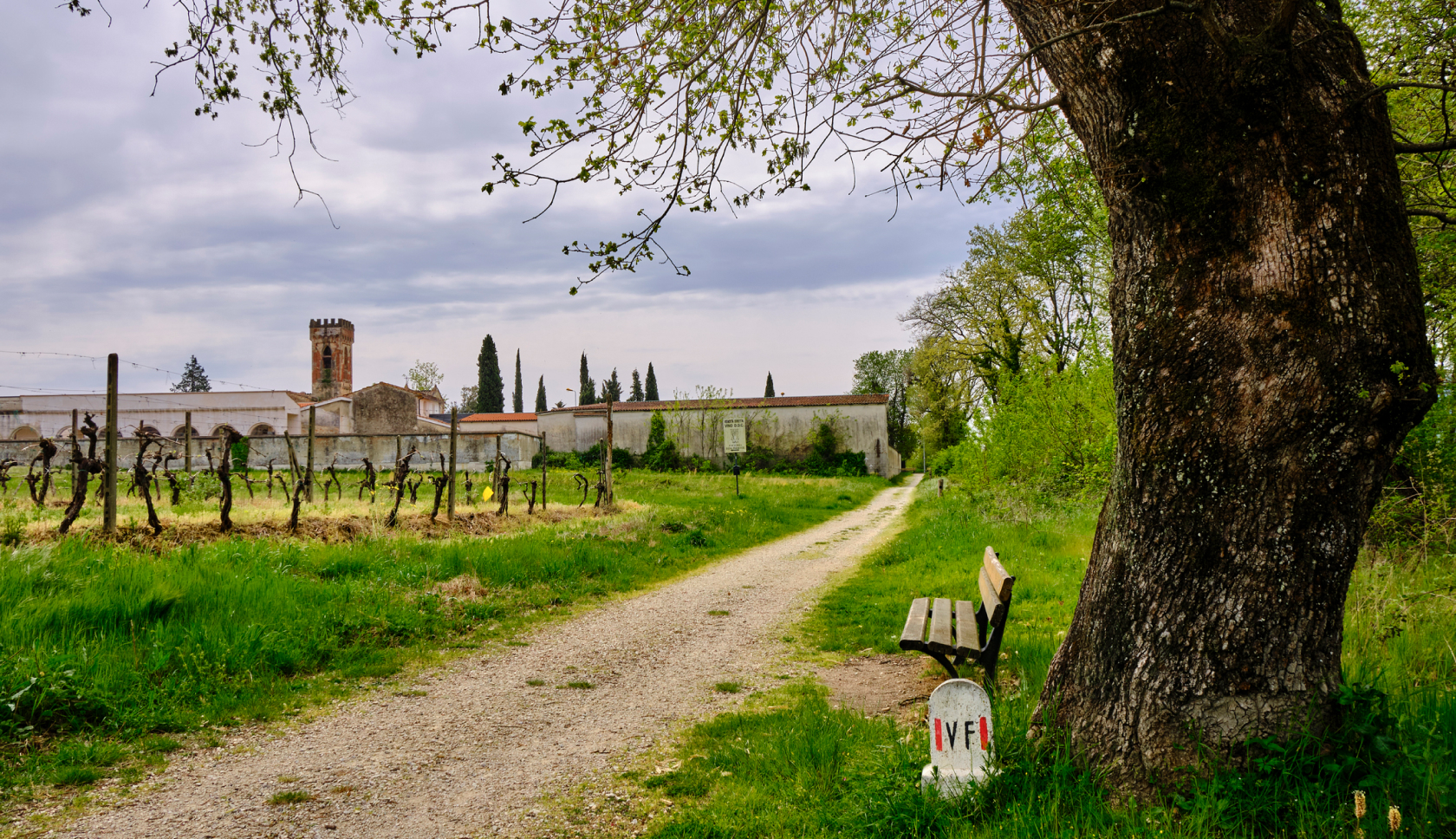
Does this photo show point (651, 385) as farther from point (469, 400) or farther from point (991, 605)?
point (991, 605)

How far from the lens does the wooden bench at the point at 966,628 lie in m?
4.89

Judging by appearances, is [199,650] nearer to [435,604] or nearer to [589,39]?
[435,604]

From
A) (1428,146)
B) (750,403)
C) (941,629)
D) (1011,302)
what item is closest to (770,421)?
(750,403)

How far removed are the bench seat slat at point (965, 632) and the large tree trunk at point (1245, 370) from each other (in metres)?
1.61

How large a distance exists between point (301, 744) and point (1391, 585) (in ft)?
25.1

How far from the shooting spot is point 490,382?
228 ft

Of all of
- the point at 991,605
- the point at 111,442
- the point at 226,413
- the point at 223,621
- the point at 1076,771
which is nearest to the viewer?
the point at 1076,771

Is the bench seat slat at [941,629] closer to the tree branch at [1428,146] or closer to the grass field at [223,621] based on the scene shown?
the tree branch at [1428,146]

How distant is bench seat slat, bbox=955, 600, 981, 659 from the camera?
5.00 metres

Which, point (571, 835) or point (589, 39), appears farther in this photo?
point (589, 39)

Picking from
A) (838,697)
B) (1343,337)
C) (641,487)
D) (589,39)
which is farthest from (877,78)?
(641,487)

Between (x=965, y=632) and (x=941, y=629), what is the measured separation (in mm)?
168

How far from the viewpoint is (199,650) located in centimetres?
569

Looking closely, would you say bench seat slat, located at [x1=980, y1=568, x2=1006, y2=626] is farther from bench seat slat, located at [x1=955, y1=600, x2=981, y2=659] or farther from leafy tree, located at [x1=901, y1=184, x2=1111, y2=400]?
leafy tree, located at [x1=901, y1=184, x2=1111, y2=400]
